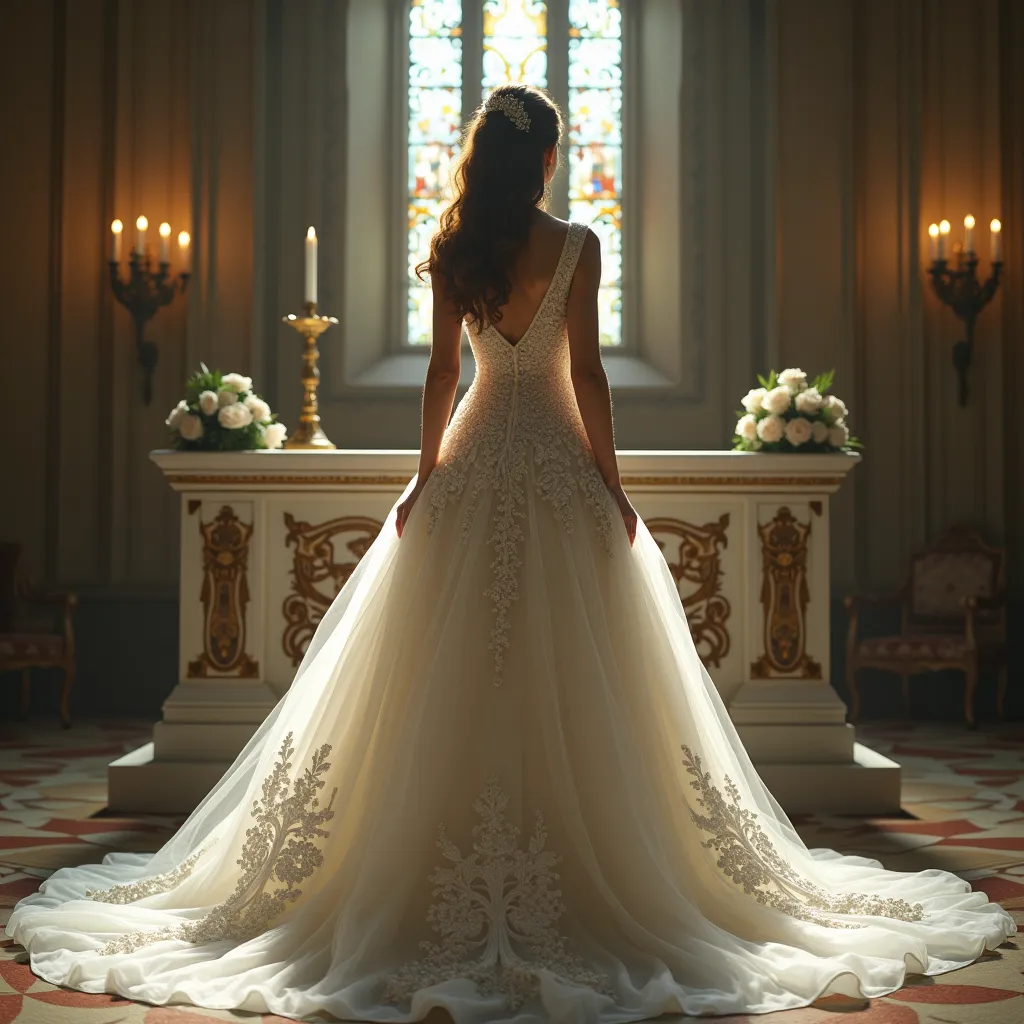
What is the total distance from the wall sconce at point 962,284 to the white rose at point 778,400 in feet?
9.23

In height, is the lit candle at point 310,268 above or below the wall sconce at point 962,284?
below

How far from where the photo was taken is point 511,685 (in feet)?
9.49

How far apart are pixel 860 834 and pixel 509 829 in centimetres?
196

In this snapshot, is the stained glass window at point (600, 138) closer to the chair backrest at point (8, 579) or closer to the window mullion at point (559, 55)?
the window mullion at point (559, 55)

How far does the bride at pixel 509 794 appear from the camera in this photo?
2.62m

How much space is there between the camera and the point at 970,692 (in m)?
6.86

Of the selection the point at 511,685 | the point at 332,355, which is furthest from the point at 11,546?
the point at 511,685

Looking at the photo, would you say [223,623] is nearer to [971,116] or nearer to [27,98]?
[27,98]

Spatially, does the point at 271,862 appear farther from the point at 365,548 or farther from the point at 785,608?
the point at 785,608

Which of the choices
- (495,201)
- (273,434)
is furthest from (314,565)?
(495,201)

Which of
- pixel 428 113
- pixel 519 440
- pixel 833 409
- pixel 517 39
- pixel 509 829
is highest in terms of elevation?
pixel 517 39

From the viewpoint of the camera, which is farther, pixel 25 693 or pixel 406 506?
pixel 25 693

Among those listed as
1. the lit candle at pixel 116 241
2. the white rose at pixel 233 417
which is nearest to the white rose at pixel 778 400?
the white rose at pixel 233 417

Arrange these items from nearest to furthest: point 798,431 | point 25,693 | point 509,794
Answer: point 509,794
point 798,431
point 25,693
